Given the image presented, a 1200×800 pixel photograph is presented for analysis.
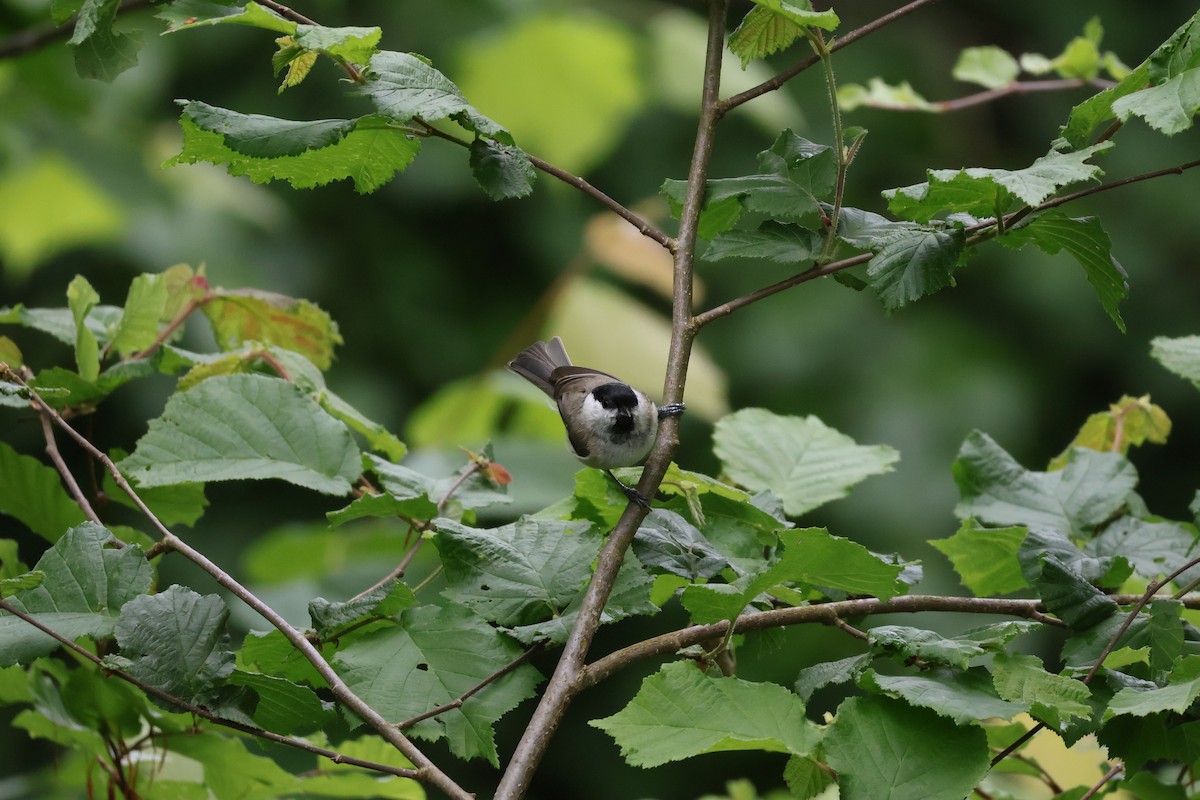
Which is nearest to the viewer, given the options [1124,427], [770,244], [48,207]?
[770,244]

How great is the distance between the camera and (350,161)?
987mm

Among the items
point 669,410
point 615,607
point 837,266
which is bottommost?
point 615,607

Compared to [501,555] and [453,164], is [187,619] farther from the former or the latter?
[453,164]

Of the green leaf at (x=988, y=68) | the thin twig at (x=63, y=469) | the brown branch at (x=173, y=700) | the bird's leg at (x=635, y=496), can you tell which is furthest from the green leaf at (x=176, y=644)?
the green leaf at (x=988, y=68)

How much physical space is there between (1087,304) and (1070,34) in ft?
4.13

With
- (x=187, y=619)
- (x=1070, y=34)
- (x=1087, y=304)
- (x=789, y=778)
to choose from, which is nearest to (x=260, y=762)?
(x=187, y=619)

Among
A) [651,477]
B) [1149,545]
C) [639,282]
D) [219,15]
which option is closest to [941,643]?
[651,477]

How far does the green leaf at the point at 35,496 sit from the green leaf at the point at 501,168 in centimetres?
52

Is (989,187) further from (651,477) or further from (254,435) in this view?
(254,435)

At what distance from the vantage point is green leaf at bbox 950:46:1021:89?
156 cm

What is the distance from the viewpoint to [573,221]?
196 inches

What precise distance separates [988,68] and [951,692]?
1030mm

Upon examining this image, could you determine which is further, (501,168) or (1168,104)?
(501,168)

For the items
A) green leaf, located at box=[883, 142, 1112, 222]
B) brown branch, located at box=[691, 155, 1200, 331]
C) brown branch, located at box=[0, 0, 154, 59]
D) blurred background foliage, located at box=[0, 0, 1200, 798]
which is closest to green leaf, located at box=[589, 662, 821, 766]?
brown branch, located at box=[691, 155, 1200, 331]
